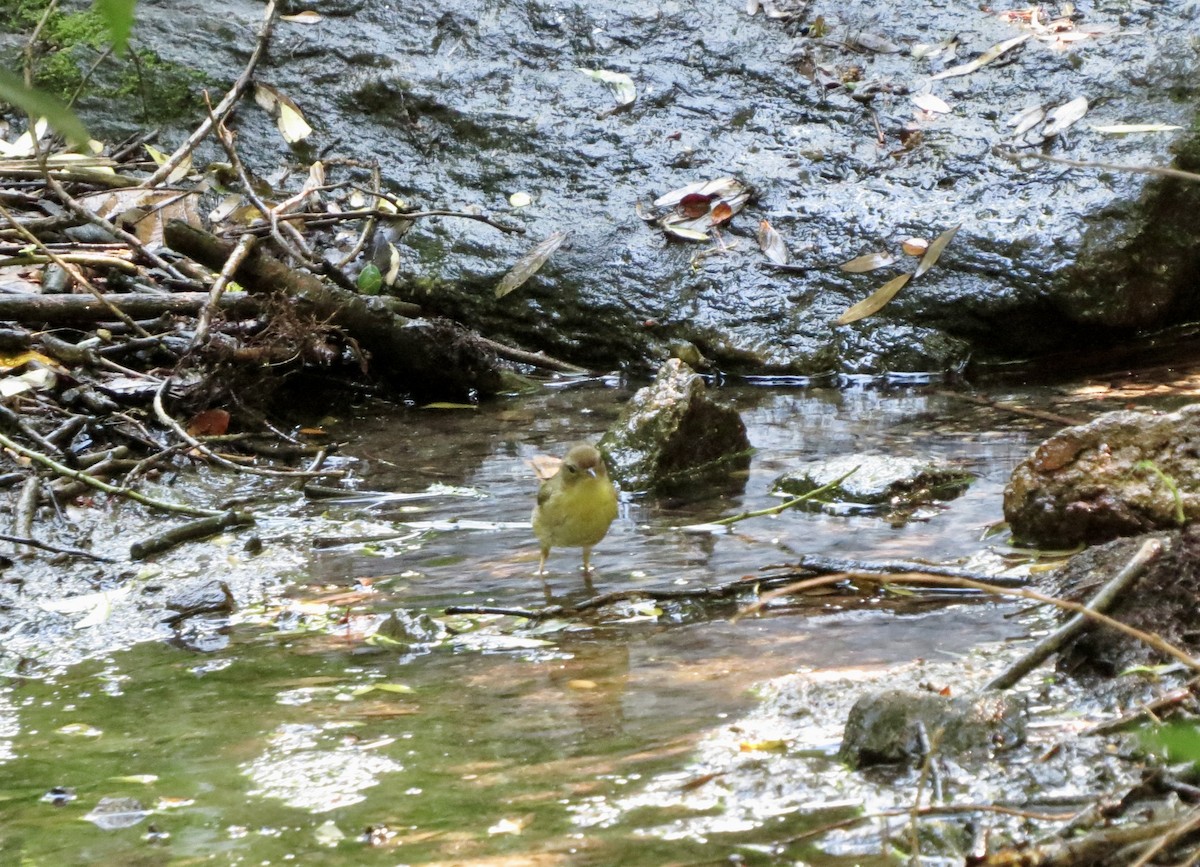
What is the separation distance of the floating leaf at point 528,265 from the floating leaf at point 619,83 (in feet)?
4.94

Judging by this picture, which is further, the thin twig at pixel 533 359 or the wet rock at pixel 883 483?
the thin twig at pixel 533 359

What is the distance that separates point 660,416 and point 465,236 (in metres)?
3.27

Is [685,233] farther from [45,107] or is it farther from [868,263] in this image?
[45,107]

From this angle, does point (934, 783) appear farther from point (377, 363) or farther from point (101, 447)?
point (377, 363)

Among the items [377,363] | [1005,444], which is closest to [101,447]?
[377,363]

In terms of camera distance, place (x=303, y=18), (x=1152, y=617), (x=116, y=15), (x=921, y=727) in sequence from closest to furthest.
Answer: (x=116, y=15) < (x=921, y=727) < (x=1152, y=617) < (x=303, y=18)

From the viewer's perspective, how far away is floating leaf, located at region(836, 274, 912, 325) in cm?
763

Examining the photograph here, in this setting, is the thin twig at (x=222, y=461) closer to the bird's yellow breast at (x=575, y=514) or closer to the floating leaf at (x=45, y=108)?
the bird's yellow breast at (x=575, y=514)

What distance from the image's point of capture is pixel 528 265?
8.13 meters

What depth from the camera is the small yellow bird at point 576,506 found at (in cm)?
430

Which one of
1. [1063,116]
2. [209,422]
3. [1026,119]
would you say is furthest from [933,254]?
[209,422]

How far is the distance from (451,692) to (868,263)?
5.42 m

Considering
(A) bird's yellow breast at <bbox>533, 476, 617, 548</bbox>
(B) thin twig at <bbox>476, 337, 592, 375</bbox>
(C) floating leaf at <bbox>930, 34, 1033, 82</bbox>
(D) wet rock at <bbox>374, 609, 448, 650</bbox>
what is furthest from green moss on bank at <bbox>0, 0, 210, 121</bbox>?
(D) wet rock at <bbox>374, 609, 448, 650</bbox>

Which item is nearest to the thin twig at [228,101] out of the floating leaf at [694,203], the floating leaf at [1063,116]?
the floating leaf at [694,203]
